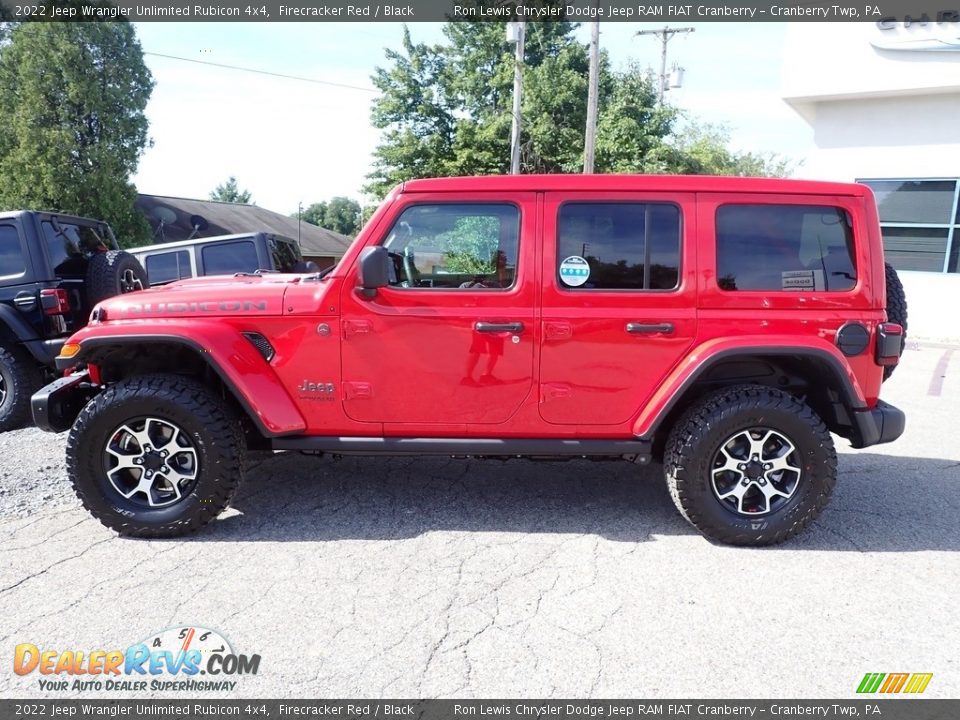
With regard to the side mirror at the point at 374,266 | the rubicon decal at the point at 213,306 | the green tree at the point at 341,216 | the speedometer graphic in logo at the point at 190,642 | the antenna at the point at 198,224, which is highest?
the green tree at the point at 341,216

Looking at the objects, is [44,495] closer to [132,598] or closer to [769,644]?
[132,598]

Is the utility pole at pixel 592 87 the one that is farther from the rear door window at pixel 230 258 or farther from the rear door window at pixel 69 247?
the rear door window at pixel 69 247

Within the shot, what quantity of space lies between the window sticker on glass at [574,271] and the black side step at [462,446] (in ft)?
2.88

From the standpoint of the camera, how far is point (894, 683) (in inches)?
99.4

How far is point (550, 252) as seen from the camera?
11.8ft

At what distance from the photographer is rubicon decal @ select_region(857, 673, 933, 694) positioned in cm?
249

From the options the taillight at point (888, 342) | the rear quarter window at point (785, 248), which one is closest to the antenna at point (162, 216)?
the rear quarter window at point (785, 248)

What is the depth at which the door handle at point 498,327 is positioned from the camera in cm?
355

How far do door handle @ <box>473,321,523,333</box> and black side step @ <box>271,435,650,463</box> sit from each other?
611 mm

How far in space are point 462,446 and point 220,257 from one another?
5989 millimetres

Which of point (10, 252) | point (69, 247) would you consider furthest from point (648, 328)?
point (10, 252)

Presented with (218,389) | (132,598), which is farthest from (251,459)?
(132,598)

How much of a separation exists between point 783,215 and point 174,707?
365 centimetres

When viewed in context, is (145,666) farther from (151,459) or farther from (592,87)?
(592,87)
